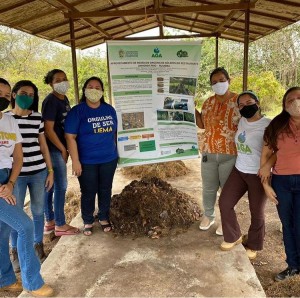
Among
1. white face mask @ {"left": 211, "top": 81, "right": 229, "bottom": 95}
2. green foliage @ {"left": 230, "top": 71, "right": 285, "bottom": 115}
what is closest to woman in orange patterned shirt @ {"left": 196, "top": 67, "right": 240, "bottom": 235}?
white face mask @ {"left": 211, "top": 81, "right": 229, "bottom": 95}

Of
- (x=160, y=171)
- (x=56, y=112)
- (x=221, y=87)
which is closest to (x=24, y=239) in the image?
(x=56, y=112)

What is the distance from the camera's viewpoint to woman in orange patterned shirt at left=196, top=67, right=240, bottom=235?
10.3 ft

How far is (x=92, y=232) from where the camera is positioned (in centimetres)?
355

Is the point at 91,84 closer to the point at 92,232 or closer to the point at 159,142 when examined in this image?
the point at 159,142

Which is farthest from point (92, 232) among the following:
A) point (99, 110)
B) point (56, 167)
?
point (99, 110)

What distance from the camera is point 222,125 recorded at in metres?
3.16

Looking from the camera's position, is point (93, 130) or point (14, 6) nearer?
point (93, 130)

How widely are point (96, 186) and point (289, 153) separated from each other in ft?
6.46

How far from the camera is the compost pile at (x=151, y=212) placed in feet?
11.6

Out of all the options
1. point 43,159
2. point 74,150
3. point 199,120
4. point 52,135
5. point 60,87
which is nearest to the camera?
point 43,159

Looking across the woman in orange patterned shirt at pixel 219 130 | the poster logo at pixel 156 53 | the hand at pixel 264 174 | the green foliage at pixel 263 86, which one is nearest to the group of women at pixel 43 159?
the poster logo at pixel 156 53

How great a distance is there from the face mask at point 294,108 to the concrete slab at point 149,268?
1.40 meters

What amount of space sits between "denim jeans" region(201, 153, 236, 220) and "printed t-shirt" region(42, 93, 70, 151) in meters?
1.58

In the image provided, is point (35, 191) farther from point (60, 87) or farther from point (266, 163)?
point (266, 163)
